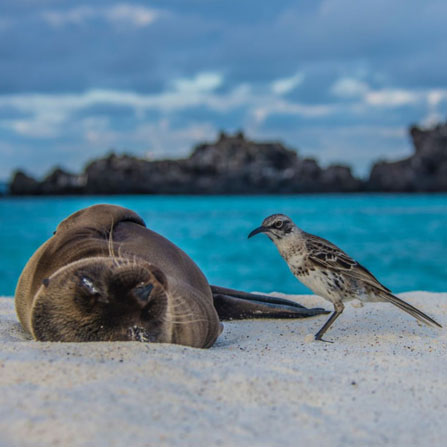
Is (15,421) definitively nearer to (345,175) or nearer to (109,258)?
(109,258)

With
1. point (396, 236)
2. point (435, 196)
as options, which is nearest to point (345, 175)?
point (435, 196)

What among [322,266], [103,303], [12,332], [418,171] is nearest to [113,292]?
[103,303]

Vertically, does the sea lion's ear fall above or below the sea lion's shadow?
above

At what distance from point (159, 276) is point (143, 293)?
190 mm

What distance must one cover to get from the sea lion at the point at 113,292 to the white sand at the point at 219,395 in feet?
0.44

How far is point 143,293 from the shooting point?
11.7 feet

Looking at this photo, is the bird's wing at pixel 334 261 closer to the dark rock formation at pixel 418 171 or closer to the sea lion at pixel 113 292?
→ the sea lion at pixel 113 292

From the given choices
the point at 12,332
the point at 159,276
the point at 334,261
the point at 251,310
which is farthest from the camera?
the point at 251,310

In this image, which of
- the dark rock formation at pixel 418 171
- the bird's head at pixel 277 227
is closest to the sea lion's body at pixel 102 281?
the bird's head at pixel 277 227

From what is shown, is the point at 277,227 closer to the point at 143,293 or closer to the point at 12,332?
the point at 143,293

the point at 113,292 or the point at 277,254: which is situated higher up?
the point at 113,292

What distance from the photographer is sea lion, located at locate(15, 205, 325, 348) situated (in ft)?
11.8

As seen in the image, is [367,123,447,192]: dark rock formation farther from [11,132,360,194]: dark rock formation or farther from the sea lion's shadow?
the sea lion's shadow

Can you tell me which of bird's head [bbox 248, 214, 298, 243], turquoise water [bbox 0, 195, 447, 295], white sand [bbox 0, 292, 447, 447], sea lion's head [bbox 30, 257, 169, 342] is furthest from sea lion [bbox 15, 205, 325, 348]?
turquoise water [bbox 0, 195, 447, 295]
